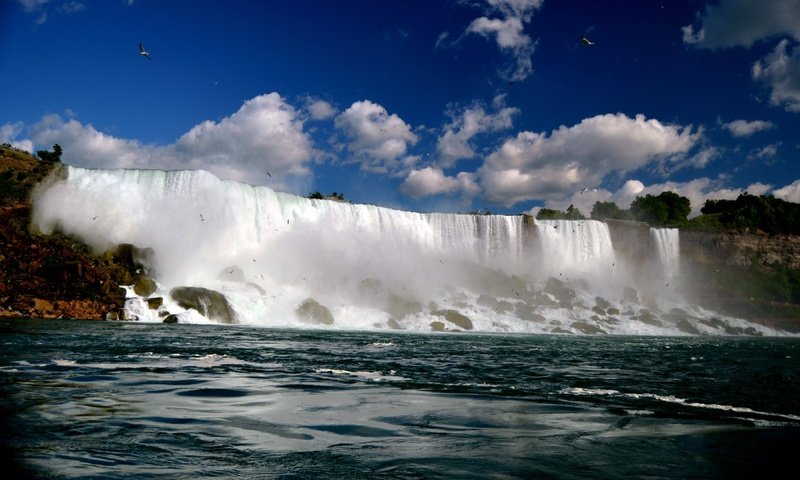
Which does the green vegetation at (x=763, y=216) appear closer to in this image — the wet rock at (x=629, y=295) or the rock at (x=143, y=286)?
the wet rock at (x=629, y=295)

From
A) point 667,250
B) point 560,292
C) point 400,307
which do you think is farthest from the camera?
point 667,250

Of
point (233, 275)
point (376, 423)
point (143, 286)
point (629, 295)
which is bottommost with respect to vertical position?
point (629, 295)

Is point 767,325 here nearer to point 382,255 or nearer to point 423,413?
point 382,255

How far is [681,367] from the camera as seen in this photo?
1188cm

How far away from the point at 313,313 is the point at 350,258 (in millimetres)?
9884

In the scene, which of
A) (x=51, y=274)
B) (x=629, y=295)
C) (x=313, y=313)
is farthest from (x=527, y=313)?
(x=51, y=274)

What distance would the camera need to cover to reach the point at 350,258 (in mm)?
43938

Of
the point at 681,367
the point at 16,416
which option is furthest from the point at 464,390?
the point at 681,367

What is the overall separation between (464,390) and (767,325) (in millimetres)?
60976

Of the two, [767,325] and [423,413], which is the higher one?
[423,413]

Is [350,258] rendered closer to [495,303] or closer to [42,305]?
[495,303]

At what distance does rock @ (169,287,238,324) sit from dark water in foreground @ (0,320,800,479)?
2168 centimetres

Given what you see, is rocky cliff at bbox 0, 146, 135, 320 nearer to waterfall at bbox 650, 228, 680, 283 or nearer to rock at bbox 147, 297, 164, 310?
rock at bbox 147, 297, 164, 310

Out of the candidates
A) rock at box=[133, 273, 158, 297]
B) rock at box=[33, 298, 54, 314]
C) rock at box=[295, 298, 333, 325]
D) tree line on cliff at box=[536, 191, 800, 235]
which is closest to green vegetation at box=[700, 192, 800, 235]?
tree line on cliff at box=[536, 191, 800, 235]
